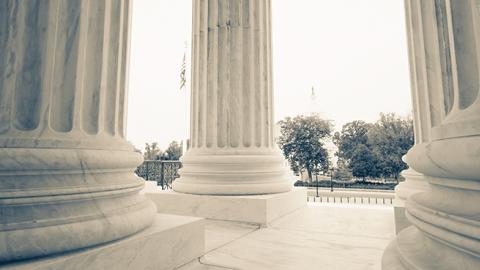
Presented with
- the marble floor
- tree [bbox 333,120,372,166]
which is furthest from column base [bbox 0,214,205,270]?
tree [bbox 333,120,372,166]

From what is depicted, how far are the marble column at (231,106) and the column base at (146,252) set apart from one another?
28.6 feet

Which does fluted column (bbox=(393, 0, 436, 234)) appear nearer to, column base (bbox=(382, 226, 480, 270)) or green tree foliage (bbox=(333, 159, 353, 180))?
column base (bbox=(382, 226, 480, 270))

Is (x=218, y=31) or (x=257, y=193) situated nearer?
(x=257, y=193)

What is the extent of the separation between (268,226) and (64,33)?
46.6 ft

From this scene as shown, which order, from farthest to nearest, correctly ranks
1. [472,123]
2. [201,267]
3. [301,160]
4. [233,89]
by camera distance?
[301,160], [233,89], [201,267], [472,123]

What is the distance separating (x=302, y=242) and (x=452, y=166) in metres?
9.61

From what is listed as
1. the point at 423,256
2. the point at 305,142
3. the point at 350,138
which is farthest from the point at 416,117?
the point at 350,138

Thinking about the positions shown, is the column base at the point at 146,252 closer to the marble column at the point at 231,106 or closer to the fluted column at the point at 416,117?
the marble column at the point at 231,106

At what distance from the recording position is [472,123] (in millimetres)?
6422

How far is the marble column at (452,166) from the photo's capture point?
612 centimetres

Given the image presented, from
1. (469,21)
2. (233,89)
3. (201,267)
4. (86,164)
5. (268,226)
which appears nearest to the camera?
(469,21)

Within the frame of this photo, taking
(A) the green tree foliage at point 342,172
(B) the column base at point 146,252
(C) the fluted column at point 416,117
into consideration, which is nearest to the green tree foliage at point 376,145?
(A) the green tree foliage at point 342,172

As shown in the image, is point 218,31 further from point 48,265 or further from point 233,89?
point 48,265

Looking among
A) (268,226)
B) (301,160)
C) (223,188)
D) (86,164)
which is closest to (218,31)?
(223,188)
